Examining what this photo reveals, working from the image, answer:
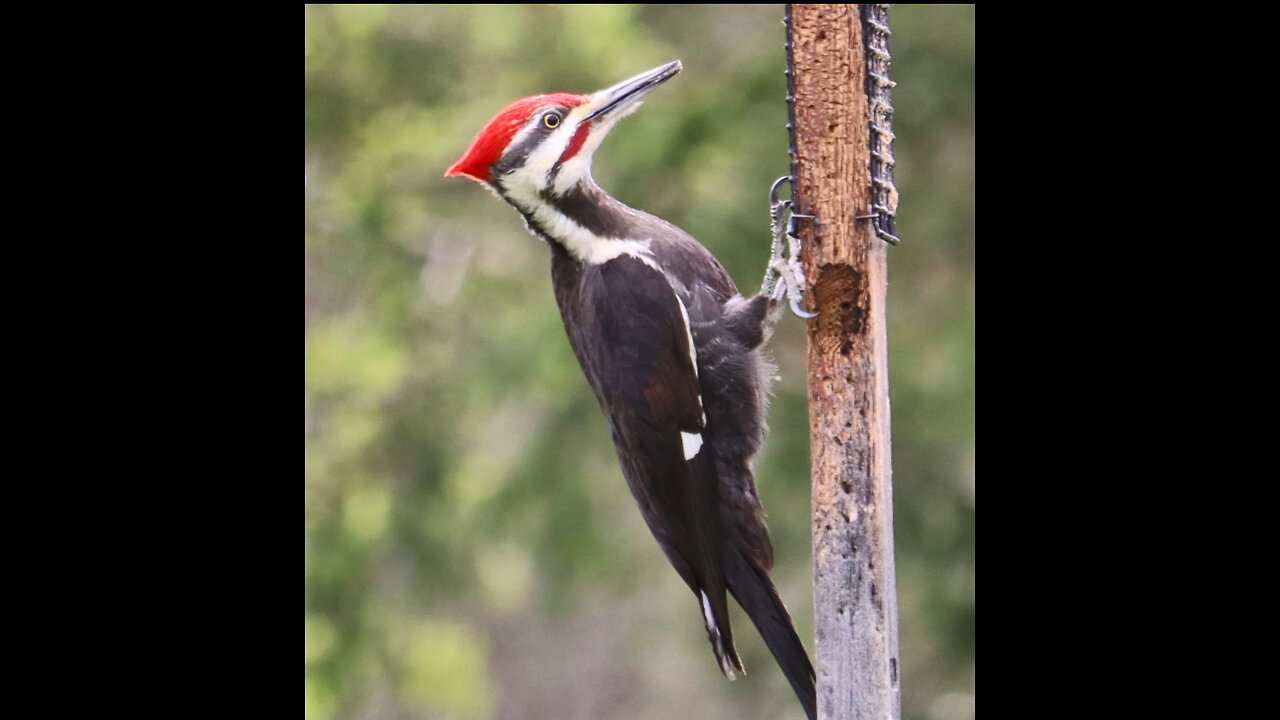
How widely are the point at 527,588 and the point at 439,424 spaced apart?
1116mm

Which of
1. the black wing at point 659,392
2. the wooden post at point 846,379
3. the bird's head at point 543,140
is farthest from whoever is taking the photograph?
the black wing at point 659,392

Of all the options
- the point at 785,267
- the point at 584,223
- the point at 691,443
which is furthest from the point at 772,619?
the point at 584,223

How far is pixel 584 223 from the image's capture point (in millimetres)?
2908

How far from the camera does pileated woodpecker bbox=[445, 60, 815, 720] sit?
9.14 ft

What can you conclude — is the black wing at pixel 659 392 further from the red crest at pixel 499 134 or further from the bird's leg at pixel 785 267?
the red crest at pixel 499 134

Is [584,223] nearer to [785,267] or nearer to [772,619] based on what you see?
[785,267]

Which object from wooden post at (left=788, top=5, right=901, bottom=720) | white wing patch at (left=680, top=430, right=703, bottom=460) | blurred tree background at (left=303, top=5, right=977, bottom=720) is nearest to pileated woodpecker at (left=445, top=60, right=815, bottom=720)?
white wing patch at (left=680, top=430, right=703, bottom=460)

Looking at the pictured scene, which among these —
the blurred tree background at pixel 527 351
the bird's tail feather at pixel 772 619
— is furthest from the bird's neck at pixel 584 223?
the blurred tree background at pixel 527 351

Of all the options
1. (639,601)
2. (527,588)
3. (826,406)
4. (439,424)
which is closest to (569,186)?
(826,406)

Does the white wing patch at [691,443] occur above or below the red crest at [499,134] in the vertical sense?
below

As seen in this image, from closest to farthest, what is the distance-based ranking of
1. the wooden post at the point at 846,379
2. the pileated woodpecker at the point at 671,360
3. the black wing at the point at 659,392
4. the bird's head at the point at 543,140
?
the wooden post at the point at 846,379 < the bird's head at the point at 543,140 < the pileated woodpecker at the point at 671,360 < the black wing at the point at 659,392

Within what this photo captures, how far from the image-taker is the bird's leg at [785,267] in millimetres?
2627
